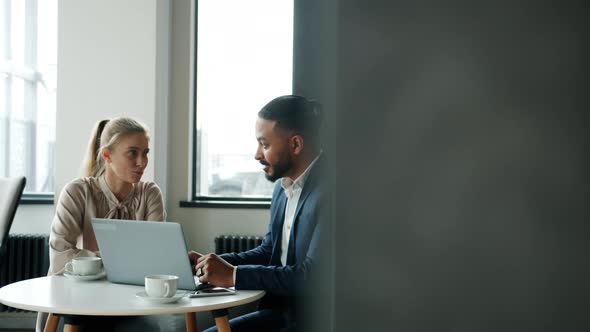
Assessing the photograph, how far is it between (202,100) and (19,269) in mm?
1553

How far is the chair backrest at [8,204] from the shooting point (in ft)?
8.23

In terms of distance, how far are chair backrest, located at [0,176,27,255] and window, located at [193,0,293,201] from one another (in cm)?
133

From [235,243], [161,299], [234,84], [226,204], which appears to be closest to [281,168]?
[161,299]

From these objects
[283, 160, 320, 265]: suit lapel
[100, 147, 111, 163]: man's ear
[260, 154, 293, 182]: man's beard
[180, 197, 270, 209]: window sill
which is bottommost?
[180, 197, 270, 209]: window sill

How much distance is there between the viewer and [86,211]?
2102 millimetres

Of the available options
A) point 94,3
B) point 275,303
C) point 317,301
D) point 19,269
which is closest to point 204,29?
point 94,3

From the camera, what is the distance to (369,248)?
0.31 ft

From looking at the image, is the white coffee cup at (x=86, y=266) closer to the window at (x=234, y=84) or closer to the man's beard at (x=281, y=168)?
the man's beard at (x=281, y=168)

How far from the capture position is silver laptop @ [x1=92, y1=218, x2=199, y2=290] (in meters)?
1.51

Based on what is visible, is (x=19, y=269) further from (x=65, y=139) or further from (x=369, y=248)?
(x=369, y=248)

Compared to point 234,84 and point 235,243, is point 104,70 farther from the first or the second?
point 235,243

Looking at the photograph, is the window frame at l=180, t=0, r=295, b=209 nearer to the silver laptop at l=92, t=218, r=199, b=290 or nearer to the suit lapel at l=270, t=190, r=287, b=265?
the suit lapel at l=270, t=190, r=287, b=265

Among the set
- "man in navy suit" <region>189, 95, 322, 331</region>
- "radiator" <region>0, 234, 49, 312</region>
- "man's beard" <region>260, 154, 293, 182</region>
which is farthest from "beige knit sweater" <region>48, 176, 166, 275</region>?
"radiator" <region>0, 234, 49, 312</region>

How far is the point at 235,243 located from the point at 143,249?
191 centimetres
